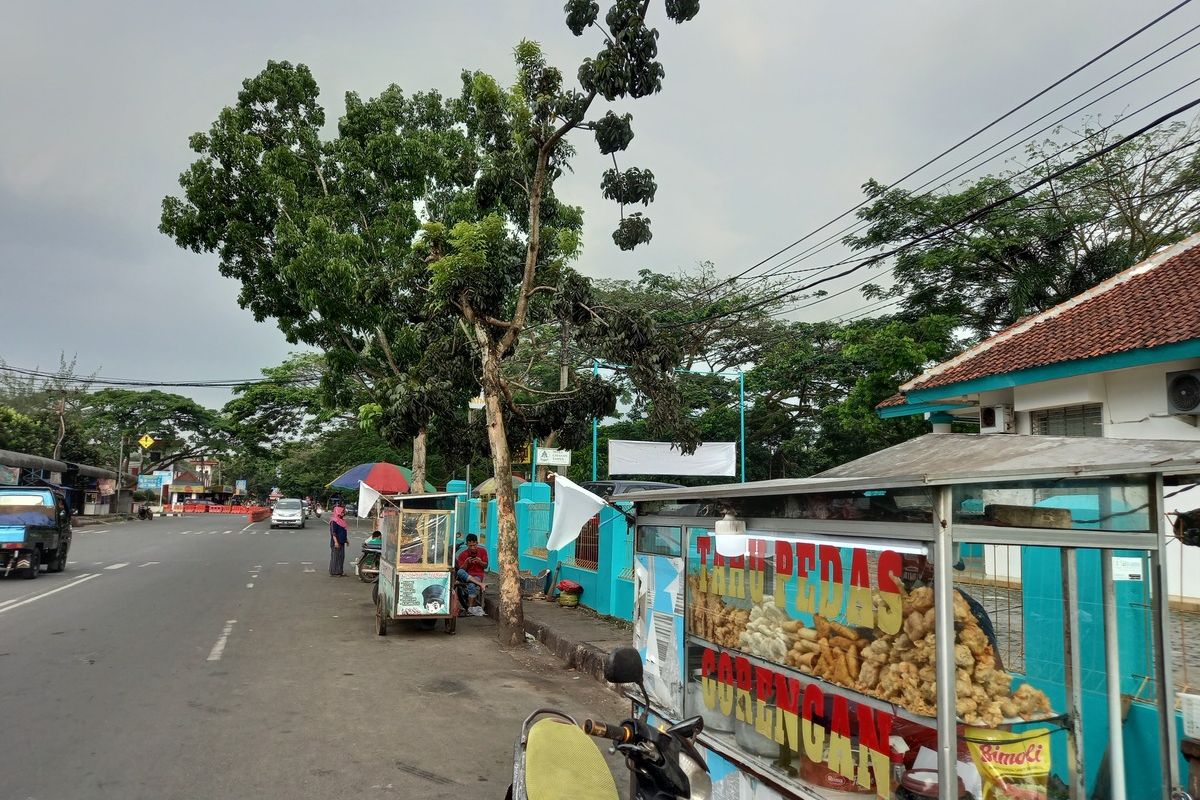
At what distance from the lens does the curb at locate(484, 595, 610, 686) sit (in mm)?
9039

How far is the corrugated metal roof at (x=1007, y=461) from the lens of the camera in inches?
94.6

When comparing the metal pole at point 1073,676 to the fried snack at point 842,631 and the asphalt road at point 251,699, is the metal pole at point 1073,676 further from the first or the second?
the asphalt road at point 251,699

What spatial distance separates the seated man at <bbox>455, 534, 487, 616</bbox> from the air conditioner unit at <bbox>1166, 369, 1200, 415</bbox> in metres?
9.70

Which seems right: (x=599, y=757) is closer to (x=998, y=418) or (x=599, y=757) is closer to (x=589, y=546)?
(x=589, y=546)

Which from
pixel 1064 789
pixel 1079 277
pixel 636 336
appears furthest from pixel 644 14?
pixel 1079 277

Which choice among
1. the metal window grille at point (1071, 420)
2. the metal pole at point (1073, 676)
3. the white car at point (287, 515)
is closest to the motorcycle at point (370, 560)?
the metal window grille at point (1071, 420)

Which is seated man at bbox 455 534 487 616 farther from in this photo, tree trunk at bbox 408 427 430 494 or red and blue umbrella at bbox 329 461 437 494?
tree trunk at bbox 408 427 430 494

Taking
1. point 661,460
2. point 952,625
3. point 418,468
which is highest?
point 661,460

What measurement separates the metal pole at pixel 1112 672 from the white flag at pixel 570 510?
4.14 meters

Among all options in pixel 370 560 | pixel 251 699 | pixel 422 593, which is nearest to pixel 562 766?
pixel 251 699

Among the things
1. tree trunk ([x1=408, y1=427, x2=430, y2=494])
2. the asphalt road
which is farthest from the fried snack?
tree trunk ([x1=408, y1=427, x2=430, y2=494])

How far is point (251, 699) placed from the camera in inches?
282

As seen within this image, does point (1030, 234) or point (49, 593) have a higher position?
point (1030, 234)

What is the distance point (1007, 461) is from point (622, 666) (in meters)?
1.73
